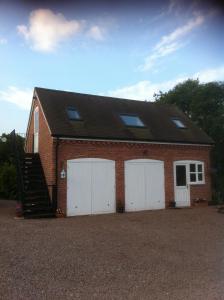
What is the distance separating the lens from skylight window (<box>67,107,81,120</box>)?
13.8 m

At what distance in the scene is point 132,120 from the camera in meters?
15.5

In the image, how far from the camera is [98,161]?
1310 cm

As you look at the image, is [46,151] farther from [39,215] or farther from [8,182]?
[8,182]

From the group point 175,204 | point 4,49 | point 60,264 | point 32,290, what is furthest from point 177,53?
point 175,204

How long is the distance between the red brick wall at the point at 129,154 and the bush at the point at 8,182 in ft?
23.1

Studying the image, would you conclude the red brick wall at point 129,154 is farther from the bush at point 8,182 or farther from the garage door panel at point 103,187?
the bush at point 8,182

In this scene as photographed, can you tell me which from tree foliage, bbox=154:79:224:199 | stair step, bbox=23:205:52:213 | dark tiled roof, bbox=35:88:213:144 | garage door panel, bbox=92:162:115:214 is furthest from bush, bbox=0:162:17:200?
tree foliage, bbox=154:79:224:199

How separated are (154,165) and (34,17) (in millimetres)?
12884

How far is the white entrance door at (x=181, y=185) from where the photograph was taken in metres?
15.0

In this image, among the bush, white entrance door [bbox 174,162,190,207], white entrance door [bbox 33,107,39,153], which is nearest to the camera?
white entrance door [bbox 174,162,190,207]

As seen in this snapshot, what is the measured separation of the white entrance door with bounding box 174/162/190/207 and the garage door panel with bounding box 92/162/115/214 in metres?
3.66

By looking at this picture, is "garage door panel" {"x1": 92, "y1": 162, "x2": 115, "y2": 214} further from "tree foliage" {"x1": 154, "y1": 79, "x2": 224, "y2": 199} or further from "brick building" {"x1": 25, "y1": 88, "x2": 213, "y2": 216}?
"tree foliage" {"x1": 154, "y1": 79, "x2": 224, "y2": 199}

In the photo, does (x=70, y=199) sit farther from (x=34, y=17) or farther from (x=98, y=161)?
(x=34, y=17)

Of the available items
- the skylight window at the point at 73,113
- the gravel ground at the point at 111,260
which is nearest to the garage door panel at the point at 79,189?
the gravel ground at the point at 111,260
